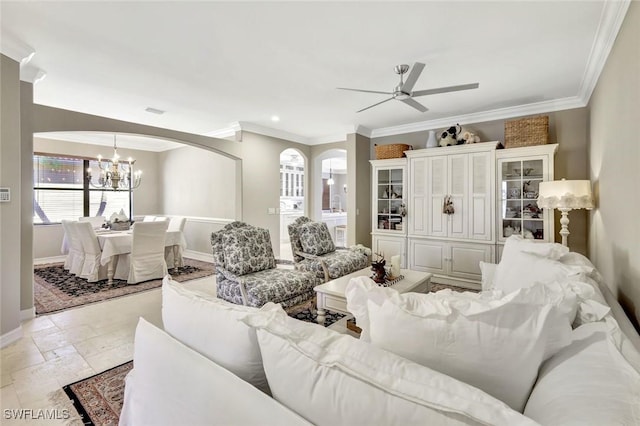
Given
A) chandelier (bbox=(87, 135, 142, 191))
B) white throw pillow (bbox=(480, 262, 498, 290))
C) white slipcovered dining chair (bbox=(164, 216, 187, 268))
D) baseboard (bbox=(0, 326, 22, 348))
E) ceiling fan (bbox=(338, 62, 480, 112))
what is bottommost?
baseboard (bbox=(0, 326, 22, 348))

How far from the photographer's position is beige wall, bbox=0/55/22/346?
259cm

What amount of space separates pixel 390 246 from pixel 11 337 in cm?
471

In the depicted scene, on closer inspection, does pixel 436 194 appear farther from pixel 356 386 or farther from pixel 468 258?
pixel 356 386

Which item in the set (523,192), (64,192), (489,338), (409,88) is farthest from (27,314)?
(523,192)

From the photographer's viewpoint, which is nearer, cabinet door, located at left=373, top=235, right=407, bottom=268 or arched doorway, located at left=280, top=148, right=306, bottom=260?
cabinet door, located at left=373, top=235, right=407, bottom=268

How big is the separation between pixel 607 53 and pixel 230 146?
465 centimetres

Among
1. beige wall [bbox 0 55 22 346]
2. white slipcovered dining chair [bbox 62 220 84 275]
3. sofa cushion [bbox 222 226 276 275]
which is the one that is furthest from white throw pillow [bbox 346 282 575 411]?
white slipcovered dining chair [bbox 62 220 84 275]

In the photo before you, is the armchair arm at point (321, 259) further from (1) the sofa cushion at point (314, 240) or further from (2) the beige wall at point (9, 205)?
(2) the beige wall at point (9, 205)

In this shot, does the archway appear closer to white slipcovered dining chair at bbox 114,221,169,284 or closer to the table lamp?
white slipcovered dining chair at bbox 114,221,169,284

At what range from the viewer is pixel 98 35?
8.18 feet

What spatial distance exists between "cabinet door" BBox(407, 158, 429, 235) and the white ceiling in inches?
35.7

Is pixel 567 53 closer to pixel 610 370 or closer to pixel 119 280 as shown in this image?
pixel 610 370

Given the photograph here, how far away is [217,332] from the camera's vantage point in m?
1.02

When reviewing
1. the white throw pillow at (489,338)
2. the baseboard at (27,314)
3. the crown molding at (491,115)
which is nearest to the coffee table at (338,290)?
the white throw pillow at (489,338)
